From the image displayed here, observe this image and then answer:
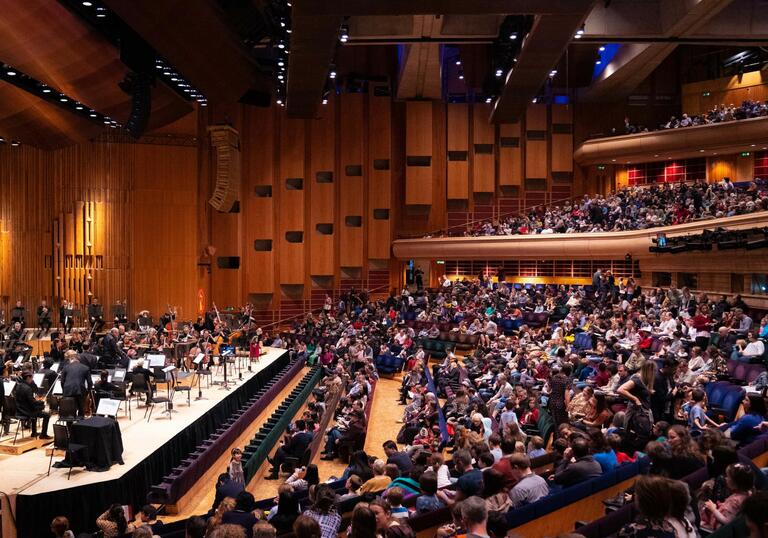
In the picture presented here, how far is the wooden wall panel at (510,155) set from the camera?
2392cm

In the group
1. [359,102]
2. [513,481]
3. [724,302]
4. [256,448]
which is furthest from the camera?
[359,102]

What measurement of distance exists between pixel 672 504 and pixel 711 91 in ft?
74.4

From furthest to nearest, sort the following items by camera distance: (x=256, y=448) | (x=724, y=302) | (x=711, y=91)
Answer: (x=711, y=91), (x=724, y=302), (x=256, y=448)

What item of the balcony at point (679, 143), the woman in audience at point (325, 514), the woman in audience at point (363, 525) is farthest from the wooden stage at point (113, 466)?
the balcony at point (679, 143)

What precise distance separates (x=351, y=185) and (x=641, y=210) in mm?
10001

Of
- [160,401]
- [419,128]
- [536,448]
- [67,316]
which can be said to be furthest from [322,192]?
[536,448]

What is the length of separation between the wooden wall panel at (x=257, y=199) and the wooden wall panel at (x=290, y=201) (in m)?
0.35

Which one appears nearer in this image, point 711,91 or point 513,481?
point 513,481

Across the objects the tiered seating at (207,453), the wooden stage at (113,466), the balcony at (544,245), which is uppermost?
the balcony at (544,245)

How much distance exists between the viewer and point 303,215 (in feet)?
76.8

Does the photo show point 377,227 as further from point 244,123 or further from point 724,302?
point 724,302

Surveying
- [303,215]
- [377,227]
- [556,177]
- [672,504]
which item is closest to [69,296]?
[303,215]

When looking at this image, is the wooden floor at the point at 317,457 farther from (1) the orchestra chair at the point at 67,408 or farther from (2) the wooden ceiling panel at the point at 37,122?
(2) the wooden ceiling panel at the point at 37,122

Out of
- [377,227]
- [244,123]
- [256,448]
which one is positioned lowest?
[256,448]
